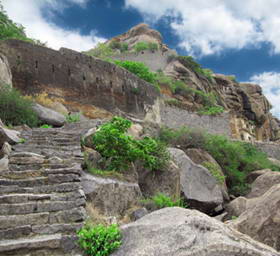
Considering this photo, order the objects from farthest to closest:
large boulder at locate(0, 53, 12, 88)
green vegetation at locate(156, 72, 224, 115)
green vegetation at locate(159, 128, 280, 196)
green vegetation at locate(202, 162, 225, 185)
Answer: green vegetation at locate(156, 72, 224, 115)
green vegetation at locate(159, 128, 280, 196)
green vegetation at locate(202, 162, 225, 185)
large boulder at locate(0, 53, 12, 88)

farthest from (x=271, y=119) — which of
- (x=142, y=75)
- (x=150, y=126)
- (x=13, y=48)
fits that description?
(x=13, y=48)

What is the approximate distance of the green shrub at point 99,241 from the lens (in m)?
3.29

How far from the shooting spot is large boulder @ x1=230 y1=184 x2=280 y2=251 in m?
4.30

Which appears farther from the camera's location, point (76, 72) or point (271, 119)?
point (271, 119)

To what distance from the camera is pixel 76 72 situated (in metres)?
14.6

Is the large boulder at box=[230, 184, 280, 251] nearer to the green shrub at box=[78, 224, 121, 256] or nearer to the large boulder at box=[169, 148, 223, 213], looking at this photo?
the green shrub at box=[78, 224, 121, 256]

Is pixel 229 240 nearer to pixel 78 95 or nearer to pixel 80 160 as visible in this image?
pixel 80 160

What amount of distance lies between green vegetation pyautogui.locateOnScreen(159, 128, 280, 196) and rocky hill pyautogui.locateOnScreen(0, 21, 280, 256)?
6cm

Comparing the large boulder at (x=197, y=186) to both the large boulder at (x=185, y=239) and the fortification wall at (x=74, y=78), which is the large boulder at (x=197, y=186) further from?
the fortification wall at (x=74, y=78)

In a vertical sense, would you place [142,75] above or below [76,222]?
above

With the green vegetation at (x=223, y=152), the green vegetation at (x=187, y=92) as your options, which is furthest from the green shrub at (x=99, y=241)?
the green vegetation at (x=187, y=92)

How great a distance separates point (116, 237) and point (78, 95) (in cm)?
1175

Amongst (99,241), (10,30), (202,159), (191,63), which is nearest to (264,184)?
(202,159)

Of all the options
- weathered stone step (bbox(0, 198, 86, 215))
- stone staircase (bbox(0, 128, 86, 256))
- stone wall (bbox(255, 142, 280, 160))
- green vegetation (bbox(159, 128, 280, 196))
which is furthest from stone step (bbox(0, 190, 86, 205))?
stone wall (bbox(255, 142, 280, 160))
